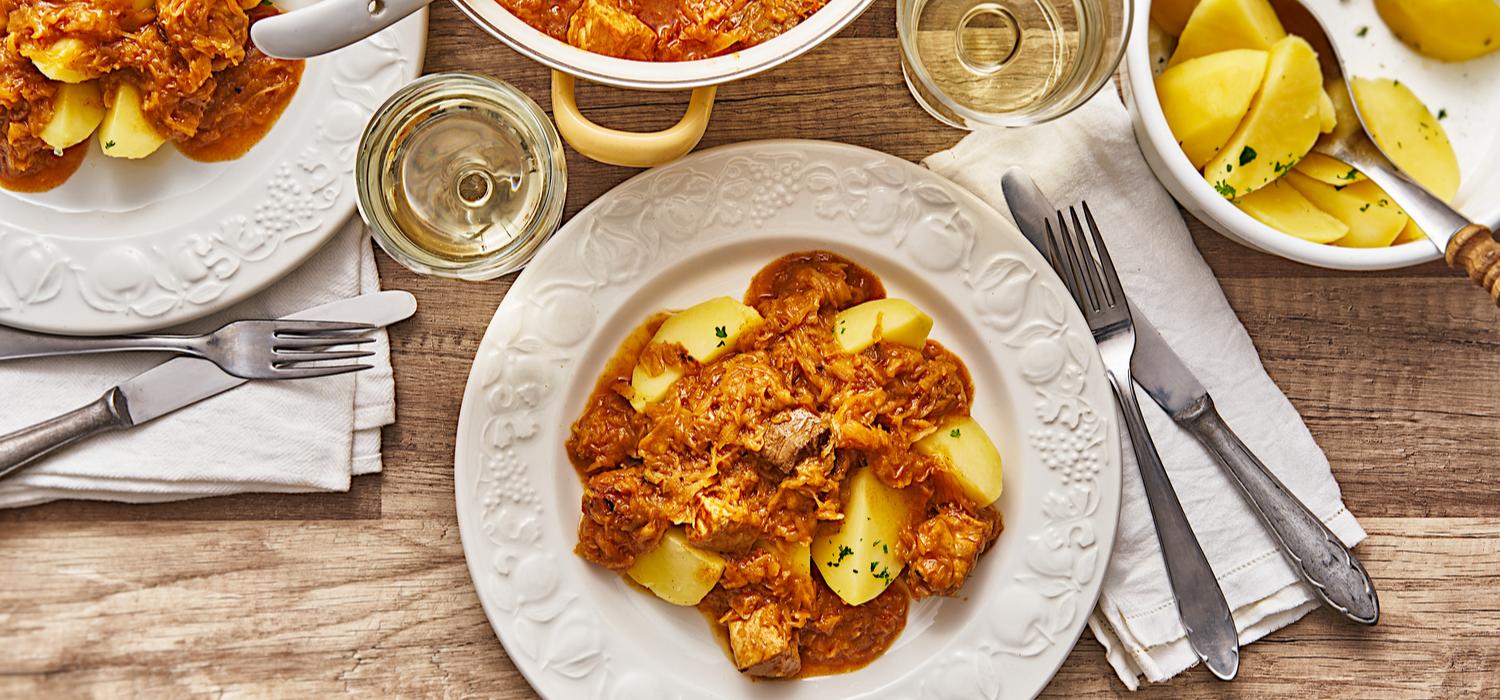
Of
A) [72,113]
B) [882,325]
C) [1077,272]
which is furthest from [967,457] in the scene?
[72,113]

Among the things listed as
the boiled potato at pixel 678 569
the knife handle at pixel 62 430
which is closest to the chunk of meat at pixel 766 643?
the boiled potato at pixel 678 569

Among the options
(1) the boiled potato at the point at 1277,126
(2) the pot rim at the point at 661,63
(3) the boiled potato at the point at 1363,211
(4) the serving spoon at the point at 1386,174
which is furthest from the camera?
(3) the boiled potato at the point at 1363,211

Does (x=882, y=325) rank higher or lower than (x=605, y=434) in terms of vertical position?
higher

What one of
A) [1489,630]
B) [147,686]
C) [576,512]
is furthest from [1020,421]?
[147,686]

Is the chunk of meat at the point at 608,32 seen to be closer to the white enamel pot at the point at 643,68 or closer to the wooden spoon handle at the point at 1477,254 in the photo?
the white enamel pot at the point at 643,68

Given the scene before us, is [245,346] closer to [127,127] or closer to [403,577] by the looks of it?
[127,127]
